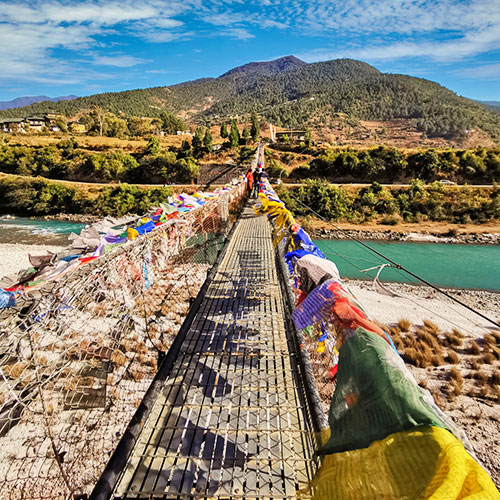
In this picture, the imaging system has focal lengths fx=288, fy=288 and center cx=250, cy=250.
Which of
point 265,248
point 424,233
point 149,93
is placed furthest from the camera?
point 149,93

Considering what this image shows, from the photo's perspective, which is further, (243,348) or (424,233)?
(424,233)

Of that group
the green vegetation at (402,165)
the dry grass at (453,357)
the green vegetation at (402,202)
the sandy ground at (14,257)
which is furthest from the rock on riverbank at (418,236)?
the sandy ground at (14,257)

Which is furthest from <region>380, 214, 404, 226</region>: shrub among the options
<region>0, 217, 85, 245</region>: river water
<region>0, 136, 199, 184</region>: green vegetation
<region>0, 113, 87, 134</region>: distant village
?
<region>0, 113, 87, 134</region>: distant village

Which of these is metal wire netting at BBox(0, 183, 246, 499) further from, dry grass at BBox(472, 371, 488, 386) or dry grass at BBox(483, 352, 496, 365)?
dry grass at BBox(483, 352, 496, 365)

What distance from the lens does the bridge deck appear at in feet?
5.89

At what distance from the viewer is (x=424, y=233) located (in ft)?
98.6

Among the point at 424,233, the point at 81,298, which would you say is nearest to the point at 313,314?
the point at 81,298

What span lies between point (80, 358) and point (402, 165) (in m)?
44.6

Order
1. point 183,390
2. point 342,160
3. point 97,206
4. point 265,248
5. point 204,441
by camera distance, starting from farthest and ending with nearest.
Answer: point 342,160
point 97,206
point 265,248
point 183,390
point 204,441

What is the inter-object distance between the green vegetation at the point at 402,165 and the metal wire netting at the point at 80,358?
1429 inches

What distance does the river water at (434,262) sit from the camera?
2058 centimetres

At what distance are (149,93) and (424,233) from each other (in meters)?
146

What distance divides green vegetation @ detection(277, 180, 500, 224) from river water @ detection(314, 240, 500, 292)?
223 inches

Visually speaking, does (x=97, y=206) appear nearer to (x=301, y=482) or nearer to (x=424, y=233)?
(x=424, y=233)
